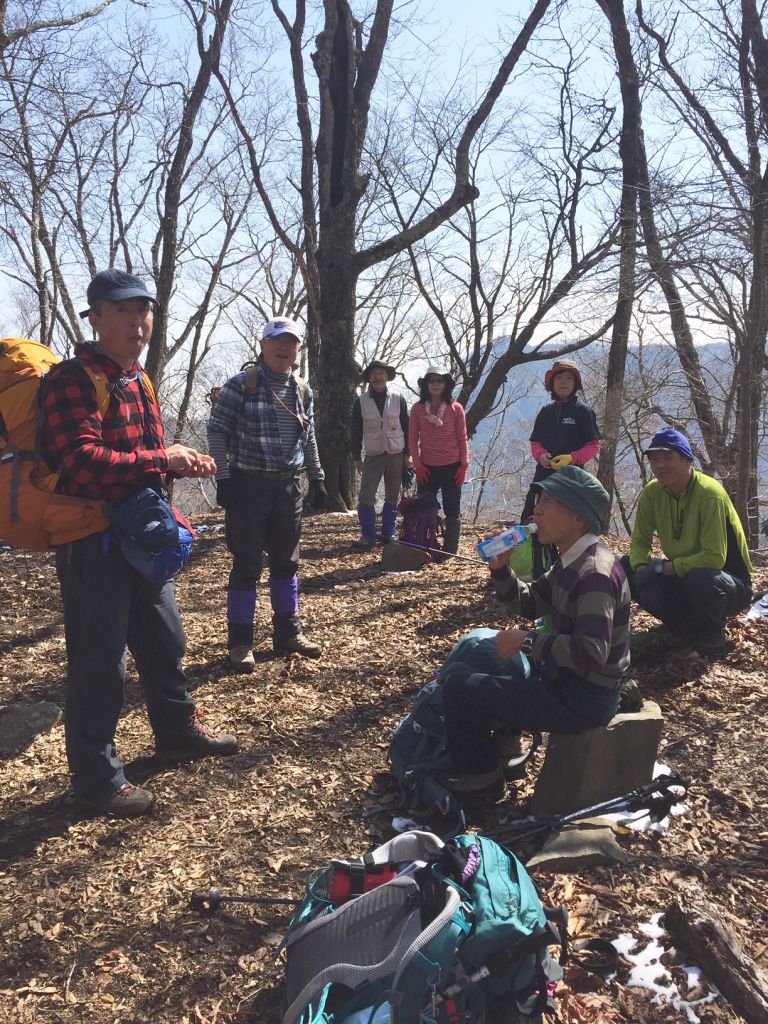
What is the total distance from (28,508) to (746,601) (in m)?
4.43

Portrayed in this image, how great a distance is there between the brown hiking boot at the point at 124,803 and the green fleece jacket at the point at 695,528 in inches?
143

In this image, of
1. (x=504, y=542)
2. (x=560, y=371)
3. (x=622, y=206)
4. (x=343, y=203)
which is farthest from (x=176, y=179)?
(x=504, y=542)

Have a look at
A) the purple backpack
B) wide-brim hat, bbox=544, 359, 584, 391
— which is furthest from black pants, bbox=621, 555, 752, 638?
the purple backpack

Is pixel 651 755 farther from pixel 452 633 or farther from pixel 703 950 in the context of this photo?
pixel 452 633

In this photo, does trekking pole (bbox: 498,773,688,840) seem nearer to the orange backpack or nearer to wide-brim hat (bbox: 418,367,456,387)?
the orange backpack

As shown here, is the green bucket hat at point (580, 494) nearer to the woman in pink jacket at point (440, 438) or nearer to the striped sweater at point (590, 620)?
the striped sweater at point (590, 620)

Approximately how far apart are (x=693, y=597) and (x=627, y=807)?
1.97 metres

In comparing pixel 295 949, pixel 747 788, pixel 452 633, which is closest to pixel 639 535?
pixel 452 633

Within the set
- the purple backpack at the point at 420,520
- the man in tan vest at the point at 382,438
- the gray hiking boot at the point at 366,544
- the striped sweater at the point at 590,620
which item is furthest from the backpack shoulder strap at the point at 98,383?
the gray hiking boot at the point at 366,544

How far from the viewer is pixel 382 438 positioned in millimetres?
8047

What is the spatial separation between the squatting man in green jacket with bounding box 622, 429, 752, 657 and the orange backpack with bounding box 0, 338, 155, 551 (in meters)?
3.49

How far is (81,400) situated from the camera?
297cm

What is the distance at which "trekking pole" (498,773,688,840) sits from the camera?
3109 millimetres

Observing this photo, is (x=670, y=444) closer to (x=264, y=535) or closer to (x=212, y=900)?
(x=264, y=535)
